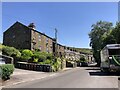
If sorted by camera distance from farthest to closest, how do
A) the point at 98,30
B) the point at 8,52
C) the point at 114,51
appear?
the point at 98,30 → the point at 8,52 → the point at 114,51

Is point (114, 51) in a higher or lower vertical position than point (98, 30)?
lower

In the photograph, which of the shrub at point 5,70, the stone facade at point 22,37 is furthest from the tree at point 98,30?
the shrub at point 5,70

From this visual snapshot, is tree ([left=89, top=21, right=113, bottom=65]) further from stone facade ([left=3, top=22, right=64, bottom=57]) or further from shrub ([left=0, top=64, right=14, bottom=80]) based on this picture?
shrub ([left=0, top=64, right=14, bottom=80])

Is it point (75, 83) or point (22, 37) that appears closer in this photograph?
point (75, 83)

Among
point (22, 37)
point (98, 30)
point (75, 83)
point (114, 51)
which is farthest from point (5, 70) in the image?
point (98, 30)

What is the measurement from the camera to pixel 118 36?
49.2m

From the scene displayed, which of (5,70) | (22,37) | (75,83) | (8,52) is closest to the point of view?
Result: (75,83)

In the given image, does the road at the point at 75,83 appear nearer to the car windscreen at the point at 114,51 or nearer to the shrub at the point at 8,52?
the car windscreen at the point at 114,51

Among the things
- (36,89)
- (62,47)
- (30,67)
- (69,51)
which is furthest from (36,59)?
(69,51)

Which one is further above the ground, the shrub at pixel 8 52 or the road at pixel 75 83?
the shrub at pixel 8 52

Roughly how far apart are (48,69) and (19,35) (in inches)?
1291

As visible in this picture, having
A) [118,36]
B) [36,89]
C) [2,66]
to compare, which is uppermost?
[118,36]

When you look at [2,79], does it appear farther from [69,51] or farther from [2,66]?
[69,51]

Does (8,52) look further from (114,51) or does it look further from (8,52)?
(114,51)
